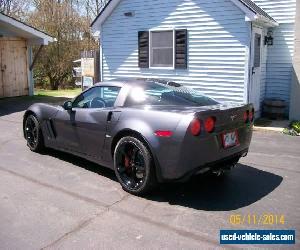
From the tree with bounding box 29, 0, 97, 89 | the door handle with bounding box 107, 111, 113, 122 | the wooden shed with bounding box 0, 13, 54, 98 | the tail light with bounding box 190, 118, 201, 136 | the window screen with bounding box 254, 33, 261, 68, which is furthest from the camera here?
the tree with bounding box 29, 0, 97, 89

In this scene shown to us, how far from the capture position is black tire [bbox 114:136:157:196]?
4.65 meters

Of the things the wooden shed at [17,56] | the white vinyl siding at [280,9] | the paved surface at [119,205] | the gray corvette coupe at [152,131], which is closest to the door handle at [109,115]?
the gray corvette coupe at [152,131]

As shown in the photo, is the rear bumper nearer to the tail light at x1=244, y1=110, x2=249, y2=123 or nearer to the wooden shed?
the tail light at x1=244, y1=110, x2=249, y2=123

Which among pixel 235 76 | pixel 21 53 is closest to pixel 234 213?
pixel 235 76

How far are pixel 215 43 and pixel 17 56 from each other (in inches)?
347

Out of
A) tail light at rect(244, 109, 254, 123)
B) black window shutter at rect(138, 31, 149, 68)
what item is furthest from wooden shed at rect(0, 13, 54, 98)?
tail light at rect(244, 109, 254, 123)

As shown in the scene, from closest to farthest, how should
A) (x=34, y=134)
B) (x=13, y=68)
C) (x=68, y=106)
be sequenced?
(x=68, y=106) → (x=34, y=134) → (x=13, y=68)

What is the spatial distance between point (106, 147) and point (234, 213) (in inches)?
76.4

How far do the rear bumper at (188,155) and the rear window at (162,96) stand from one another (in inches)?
29.0

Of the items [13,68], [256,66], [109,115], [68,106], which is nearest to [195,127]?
[109,115]

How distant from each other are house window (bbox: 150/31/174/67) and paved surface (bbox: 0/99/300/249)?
5899 millimetres

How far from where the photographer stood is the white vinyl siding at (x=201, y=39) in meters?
10.5

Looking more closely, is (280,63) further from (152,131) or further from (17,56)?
(17,56)
